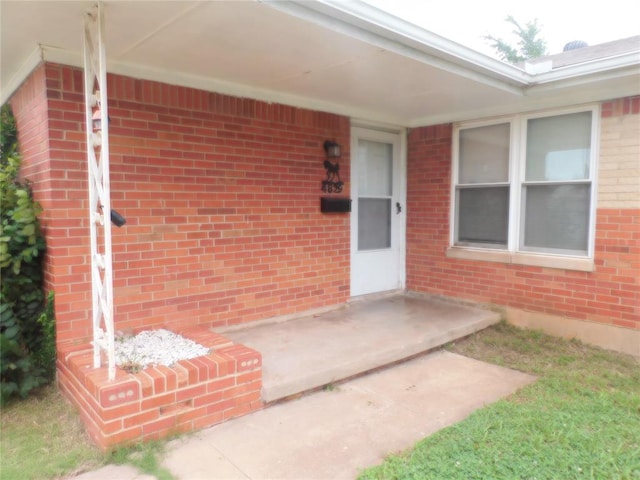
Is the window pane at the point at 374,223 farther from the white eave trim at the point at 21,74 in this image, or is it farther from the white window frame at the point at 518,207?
the white eave trim at the point at 21,74

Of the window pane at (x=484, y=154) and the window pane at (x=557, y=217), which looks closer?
the window pane at (x=557, y=217)

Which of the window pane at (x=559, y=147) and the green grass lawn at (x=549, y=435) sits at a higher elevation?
the window pane at (x=559, y=147)

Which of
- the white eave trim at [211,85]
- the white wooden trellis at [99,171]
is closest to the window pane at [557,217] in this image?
the white eave trim at [211,85]

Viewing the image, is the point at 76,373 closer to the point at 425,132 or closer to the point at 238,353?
the point at 238,353

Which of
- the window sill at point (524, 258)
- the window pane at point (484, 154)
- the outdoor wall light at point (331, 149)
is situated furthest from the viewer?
the window pane at point (484, 154)

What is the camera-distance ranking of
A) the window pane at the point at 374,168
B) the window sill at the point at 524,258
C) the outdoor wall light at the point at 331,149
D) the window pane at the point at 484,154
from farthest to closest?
the window pane at the point at 374,168, the window pane at the point at 484,154, the outdoor wall light at the point at 331,149, the window sill at the point at 524,258

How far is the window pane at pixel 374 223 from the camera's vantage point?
5.56 metres

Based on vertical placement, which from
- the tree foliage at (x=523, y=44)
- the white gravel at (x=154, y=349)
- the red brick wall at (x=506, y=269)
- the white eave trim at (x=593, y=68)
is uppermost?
the tree foliage at (x=523, y=44)

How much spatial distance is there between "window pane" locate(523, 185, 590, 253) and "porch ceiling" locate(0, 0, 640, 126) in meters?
0.92

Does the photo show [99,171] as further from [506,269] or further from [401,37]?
[506,269]

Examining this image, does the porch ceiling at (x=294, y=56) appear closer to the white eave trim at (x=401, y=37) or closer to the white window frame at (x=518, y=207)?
the white eave trim at (x=401, y=37)

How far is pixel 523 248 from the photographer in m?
4.93

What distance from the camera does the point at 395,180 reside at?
5891 mm

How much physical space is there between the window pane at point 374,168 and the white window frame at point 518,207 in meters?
0.84
